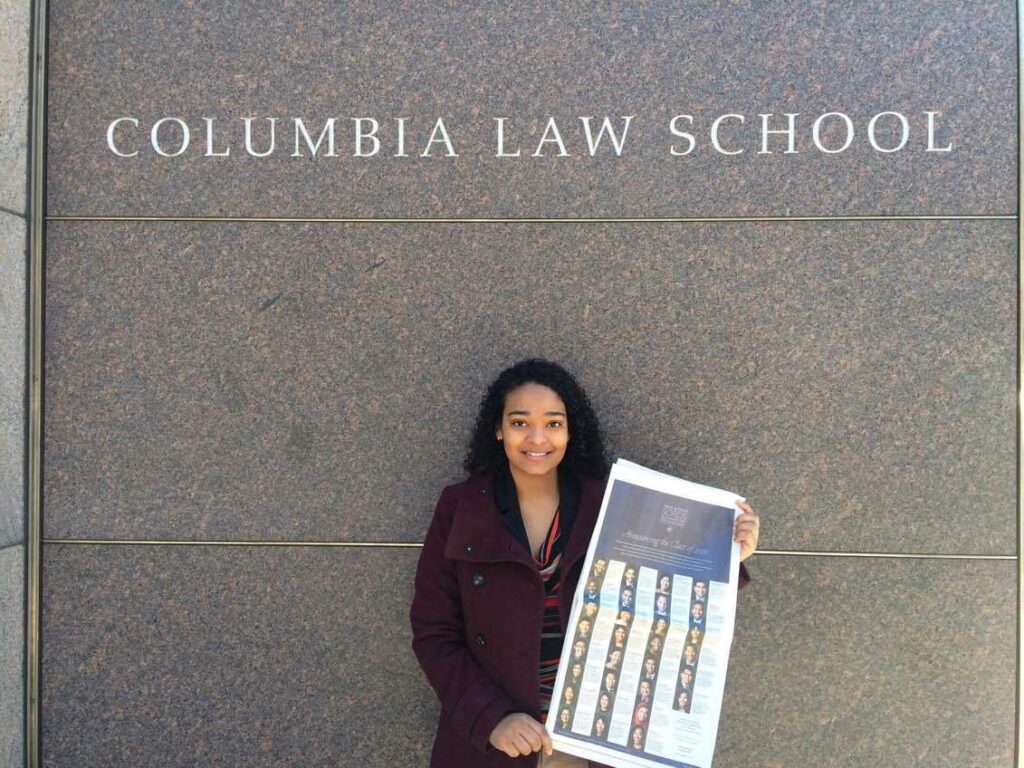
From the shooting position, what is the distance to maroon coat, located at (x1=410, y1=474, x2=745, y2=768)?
2.36m

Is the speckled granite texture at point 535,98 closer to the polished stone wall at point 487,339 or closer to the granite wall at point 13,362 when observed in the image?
the polished stone wall at point 487,339

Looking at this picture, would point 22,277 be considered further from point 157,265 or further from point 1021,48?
point 1021,48

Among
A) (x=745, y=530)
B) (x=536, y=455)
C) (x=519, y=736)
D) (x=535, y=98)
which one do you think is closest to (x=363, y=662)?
(x=519, y=736)

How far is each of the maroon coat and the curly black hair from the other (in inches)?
7.0

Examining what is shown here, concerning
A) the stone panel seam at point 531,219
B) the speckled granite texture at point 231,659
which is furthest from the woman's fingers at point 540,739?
the stone panel seam at point 531,219

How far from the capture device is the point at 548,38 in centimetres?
301

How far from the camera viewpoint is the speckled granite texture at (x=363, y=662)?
294 cm

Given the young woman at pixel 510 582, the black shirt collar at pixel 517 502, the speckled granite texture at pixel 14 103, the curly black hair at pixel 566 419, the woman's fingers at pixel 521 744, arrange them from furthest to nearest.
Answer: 1. the speckled granite texture at pixel 14 103
2. the curly black hair at pixel 566 419
3. the black shirt collar at pixel 517 502
4. the young woman at pixel 510 582
5. the woman's fingers at pixel 521 744

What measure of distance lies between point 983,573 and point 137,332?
294 cm

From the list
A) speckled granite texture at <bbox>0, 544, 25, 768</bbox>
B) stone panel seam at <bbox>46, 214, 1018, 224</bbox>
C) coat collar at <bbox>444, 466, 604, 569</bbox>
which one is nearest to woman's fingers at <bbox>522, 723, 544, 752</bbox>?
coat collar at <bbox>444, 466, 604, 569</bbox>

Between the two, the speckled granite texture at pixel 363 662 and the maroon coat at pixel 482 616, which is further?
the speckled granite texture at pixel 363 662

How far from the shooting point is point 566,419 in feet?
8.52

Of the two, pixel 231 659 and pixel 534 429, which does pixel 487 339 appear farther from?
pixel 231 659

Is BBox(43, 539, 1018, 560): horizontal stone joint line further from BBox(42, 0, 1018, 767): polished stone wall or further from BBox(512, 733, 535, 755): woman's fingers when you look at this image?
BBox(512, 733, 535, 755): woman's fingers
